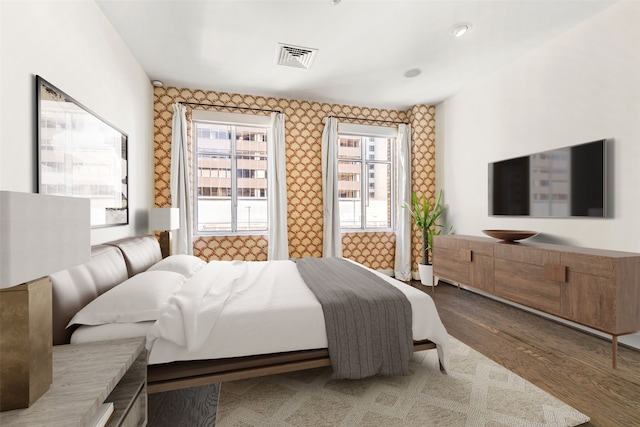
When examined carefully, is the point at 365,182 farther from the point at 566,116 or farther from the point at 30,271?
the point at 30,271

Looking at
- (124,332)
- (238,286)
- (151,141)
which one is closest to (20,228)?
(124,332)

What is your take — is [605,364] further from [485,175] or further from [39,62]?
[39,62]

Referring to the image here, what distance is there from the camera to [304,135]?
176 inches

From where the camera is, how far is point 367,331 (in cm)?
176

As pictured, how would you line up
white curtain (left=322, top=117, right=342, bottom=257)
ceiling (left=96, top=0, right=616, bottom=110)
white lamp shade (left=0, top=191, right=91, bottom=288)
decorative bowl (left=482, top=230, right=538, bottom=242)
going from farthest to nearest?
white curtain (left=322, top=117, right=342, bottom=257)
decorative bowl (left=482, top=230, right=538, bottom=242)
ceiling (left=96, top=0, right=616, bottom=110)
white lamp shade (left=0, top=191, right=91, bottom=288)

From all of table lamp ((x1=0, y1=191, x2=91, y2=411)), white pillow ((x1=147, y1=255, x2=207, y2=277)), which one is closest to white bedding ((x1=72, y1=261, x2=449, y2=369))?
white pillow ((x1=147, y1=255, x2=207, y2=277))

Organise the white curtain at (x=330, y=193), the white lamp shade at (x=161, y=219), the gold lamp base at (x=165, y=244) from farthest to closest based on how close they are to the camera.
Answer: the white curtain at (x=330, y=193) → the gold lamp base at (x=165, y=244) → the white lamp shade at (x=161, y=219)

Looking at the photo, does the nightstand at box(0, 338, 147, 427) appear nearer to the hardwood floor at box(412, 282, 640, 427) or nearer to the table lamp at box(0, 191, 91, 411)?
the table lamp at box(0, 191, 91, 411)

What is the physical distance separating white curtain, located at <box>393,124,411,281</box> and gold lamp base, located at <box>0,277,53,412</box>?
14.4 ft

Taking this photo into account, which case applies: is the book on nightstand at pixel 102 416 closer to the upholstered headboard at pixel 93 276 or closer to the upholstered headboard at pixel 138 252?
the upholstered headboard at pixel 93 276

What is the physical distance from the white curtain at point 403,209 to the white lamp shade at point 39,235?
4.27m

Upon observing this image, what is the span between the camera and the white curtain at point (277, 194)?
423 cm

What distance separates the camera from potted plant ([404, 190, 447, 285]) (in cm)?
431

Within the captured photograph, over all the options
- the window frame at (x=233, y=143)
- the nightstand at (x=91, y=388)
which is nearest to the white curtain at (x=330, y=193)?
the window frame at (x=233, y=143)
